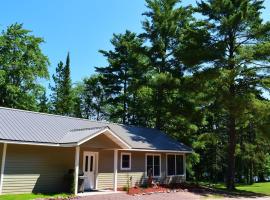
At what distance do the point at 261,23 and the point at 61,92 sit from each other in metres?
29.9

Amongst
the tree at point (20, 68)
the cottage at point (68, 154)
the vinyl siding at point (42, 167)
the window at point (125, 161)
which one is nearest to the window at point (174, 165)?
the cottage at point (68, 154)

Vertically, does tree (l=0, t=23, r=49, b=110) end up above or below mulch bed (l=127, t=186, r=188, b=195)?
above

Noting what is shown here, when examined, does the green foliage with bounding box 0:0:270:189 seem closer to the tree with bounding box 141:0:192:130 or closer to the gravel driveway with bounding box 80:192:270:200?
the tree with bounding box 141:0:192:130

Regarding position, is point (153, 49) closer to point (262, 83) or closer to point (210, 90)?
point (210, 90)

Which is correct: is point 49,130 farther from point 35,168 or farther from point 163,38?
point 163,38

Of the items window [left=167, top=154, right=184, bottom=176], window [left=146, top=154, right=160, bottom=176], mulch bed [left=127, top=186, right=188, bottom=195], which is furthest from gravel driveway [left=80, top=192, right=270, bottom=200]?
window [left=167, top=154, right=184, bottom=176]

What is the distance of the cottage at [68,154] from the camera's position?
1728 centimetres

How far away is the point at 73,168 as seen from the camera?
19703 millimetres

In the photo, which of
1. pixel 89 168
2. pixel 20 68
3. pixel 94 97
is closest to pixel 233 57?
pixel 89 168

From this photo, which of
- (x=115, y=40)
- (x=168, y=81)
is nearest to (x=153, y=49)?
(x=168, y=81)

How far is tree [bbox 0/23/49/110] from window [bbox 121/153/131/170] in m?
18.4

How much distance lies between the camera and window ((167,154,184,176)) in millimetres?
26828

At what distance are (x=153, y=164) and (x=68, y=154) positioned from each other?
309 inches

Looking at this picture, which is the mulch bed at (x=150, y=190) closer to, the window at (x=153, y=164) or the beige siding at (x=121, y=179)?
the beige siding at (x=121, y=179)
